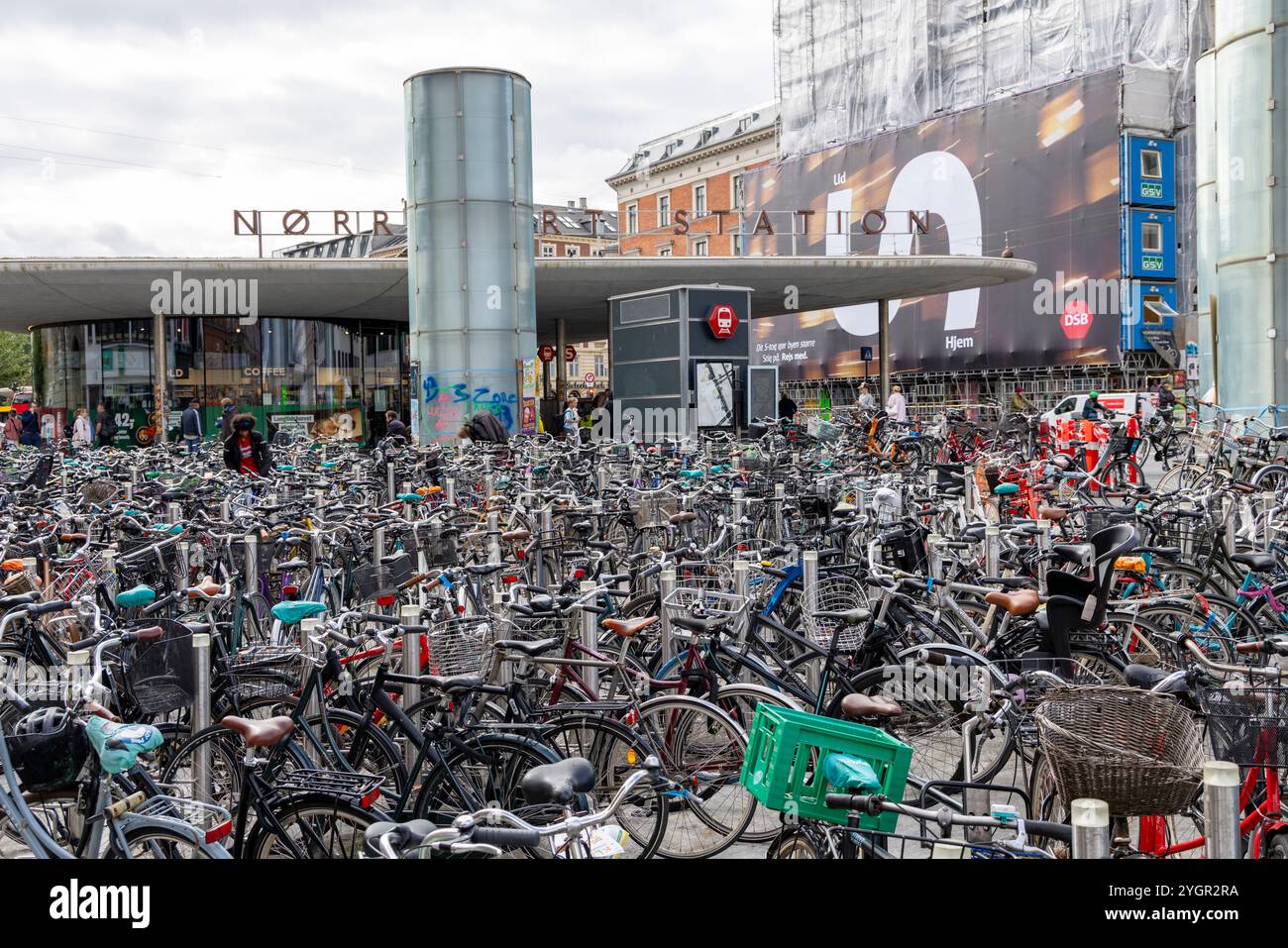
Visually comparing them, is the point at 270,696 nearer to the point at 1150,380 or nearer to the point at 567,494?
the point at 567,494

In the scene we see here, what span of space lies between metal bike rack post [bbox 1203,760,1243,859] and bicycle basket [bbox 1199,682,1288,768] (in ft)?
1.19

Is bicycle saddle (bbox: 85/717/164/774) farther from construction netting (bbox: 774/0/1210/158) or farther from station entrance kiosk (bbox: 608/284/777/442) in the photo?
construction netting (bbox: 774/0/1210/158)

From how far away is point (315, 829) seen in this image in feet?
11.7

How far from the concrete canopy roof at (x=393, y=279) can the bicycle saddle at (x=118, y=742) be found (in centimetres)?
1872

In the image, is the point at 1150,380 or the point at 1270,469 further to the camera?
the point at 1150,380

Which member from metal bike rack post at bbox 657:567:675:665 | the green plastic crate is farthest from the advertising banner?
the green plastic crate

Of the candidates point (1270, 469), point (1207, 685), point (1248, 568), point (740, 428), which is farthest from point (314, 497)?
point (740, 428)

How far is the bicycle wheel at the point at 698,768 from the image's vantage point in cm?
439

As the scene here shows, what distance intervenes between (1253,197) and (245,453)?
15.2 metres

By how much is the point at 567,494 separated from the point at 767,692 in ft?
15.9

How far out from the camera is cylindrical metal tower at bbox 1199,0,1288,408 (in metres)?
17.8

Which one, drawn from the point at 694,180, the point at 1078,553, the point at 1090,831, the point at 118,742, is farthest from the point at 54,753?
the point at 694,180

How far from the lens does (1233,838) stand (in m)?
2.78

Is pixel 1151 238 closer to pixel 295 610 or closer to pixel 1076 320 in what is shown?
pixel 1076 320
